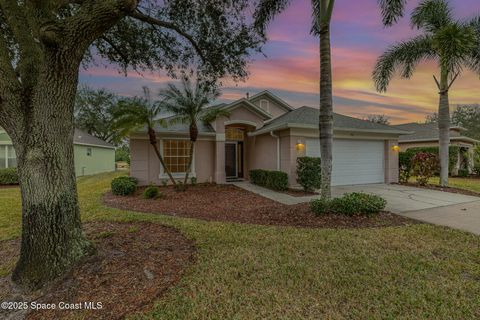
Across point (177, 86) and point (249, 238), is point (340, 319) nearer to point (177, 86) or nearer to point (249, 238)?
point (249, 238)

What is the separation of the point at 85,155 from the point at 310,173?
2016cm

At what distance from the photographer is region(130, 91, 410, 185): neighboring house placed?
37.6 ft

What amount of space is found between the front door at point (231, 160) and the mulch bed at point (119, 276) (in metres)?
9.91

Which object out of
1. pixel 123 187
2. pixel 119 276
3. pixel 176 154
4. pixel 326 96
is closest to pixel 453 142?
pixel 326 96

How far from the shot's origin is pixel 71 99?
3.49m

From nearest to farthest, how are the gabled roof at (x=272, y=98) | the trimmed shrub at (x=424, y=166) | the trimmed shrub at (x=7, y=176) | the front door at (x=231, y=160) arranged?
the trimmed shrub at (x=424, y=166)
the trimmed shrub at (x=7, y=176)
the front door at (x=231, y=160)
the gabled roof at (x=272, y=98)

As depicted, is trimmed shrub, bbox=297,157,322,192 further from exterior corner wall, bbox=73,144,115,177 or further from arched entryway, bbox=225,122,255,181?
exterior corner wall, bbox=73,144,115,177

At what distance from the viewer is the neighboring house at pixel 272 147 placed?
37.6ft

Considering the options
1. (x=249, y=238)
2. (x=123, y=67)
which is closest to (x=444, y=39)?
(x=249, y=238)

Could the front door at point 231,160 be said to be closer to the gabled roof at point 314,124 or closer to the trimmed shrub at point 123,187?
the gabled roof at point 314,124

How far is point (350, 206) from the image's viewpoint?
20.8 feet

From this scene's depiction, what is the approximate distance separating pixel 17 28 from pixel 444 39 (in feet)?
40.4

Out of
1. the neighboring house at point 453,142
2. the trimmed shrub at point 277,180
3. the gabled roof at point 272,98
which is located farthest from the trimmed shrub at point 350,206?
the neighboring house at point 453,142

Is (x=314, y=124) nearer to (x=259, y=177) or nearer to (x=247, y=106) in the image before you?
(x=259, y=177)
